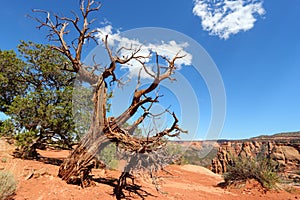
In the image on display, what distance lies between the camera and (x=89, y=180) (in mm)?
6375

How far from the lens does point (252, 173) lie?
10492 millimetres

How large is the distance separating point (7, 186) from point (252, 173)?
10069 mm

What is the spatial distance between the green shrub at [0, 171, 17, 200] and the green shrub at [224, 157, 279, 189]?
963cm

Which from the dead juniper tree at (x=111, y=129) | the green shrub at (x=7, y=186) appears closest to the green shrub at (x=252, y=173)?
the dead juniper tree at (x=111, y=129)

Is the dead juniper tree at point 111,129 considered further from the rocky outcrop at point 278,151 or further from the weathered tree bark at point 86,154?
the rocky outcrop at point 278,151

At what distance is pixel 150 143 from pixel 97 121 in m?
1.73

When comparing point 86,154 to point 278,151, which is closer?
point 86,154

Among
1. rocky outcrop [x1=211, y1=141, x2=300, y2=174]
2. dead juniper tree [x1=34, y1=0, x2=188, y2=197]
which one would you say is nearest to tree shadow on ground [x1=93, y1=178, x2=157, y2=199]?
dead juniper tree [x1=34, y1=0, x2=188, y2=197]

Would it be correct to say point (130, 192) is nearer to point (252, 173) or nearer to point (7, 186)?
point (7, 186)

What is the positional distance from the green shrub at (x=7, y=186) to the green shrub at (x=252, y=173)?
31.6 ft

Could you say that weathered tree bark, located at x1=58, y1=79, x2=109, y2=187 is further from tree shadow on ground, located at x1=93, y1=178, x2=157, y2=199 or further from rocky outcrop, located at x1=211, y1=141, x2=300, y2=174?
rocky outcrop, located at x1=211, y1=141, x2=300, y2=174

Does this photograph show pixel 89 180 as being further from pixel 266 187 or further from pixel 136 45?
pixel 266 187

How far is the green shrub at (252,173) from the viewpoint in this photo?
33.0 feet

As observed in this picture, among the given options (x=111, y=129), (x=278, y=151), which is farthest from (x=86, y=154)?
(x=278, y=151)
